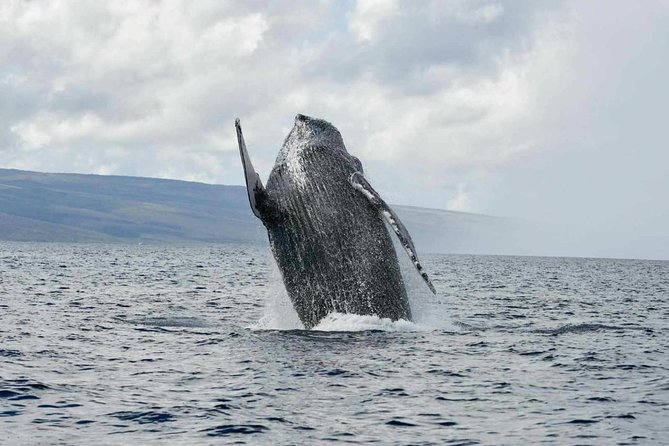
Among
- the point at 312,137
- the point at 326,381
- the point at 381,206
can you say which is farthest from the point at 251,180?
the point at 326,381

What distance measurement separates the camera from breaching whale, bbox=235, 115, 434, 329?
16.7 m

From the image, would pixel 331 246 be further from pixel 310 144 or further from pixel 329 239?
pixel 310 144

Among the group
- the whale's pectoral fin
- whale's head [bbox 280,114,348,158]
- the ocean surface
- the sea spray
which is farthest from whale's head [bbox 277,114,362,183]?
the ocean surface

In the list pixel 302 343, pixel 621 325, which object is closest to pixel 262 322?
pixel 302 343

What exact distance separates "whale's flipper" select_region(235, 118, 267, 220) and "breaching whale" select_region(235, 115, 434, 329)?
8.4 inches

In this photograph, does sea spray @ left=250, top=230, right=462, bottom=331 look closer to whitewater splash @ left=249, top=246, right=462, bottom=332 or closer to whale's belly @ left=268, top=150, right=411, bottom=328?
whitewater splash @ left=249, top=246, right=462, bottom=332

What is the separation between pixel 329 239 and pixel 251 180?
1.88 metres

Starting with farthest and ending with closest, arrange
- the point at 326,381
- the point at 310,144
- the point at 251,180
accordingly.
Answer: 1. the point at 310,144
2. the point at 251,180
3. the point at 326,381

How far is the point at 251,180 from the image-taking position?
15.8m

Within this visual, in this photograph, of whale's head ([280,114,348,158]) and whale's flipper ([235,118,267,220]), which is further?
whale's head ([280,114,348,158])

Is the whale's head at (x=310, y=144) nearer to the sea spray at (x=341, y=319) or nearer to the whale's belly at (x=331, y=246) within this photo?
the whale's belly at (x=331, y=246)

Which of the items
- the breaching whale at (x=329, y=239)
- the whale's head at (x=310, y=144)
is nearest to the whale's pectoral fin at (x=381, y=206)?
the breaching whale at (x=329, y=239)

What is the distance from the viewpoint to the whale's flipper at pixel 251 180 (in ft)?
51.3

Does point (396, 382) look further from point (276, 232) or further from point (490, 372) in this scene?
point (276, 232)
